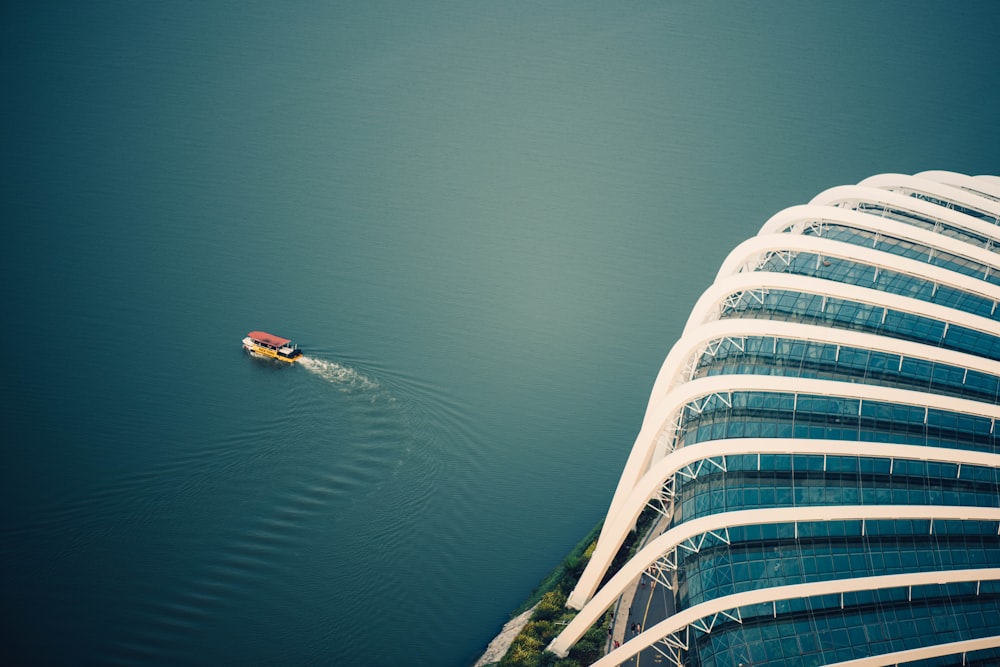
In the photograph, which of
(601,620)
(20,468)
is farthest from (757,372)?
(20,468)

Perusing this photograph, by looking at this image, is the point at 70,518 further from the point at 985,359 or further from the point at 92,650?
the point at 985,359

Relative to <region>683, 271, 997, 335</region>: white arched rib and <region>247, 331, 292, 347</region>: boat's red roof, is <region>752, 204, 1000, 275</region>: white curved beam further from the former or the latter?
<region>247, 331, 292, 347</region>: boat's red roof

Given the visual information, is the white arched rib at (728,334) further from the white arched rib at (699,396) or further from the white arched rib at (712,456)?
the white arched rib at (712,456)

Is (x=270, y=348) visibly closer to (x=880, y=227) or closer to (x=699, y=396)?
(x=699, y=396)

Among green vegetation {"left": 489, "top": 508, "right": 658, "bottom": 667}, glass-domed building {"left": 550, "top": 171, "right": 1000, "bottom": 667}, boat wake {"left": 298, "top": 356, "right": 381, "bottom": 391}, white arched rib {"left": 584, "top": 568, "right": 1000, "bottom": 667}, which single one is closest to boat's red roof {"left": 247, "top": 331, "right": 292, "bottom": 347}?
boat wake {"left": 298, "top": 356, "right": 381, "bottom": 391}

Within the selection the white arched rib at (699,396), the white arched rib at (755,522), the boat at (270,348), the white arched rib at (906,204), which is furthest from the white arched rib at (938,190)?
the boat at (270,348)
